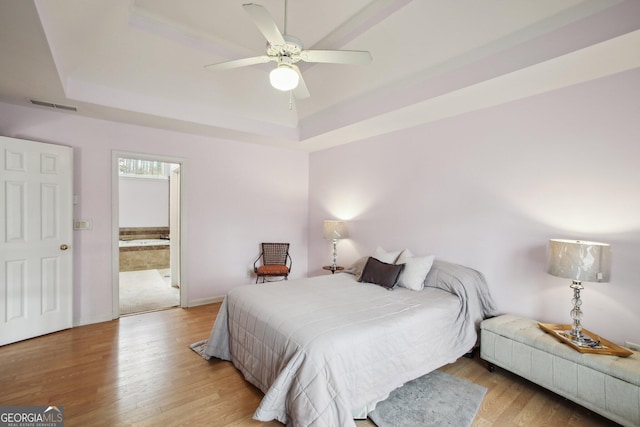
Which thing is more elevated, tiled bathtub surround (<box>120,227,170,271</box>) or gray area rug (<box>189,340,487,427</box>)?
tiled bathtub surround (<box>120,227,170,271</box>)

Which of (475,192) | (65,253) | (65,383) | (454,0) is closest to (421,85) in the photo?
(454,0)

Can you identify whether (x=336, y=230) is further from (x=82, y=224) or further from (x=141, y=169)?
(x=141, y=169)

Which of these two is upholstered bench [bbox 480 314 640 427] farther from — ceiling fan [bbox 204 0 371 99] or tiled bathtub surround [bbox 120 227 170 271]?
tiled bathtub surround [bbox 120 227 170 271]

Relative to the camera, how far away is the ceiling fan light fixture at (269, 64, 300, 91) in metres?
1.97

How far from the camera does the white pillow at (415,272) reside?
9.74 ft

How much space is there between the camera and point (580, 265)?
6.62 feet

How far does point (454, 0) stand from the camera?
2148 millimetres

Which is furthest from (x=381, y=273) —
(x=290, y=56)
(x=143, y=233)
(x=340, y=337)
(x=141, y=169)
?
(x=141, y=169)

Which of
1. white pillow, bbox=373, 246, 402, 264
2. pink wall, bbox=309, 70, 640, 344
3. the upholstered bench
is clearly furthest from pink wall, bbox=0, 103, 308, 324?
the upholstered bench

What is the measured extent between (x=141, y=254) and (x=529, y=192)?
7.47 m

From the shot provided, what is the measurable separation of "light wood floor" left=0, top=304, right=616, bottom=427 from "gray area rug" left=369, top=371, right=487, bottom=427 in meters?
0.07

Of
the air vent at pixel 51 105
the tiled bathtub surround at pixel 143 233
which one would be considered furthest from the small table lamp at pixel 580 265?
the tiled bathtub surround at pixel 143 233

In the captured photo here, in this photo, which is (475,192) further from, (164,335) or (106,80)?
(106,80)

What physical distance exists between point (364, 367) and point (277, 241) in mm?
3436
